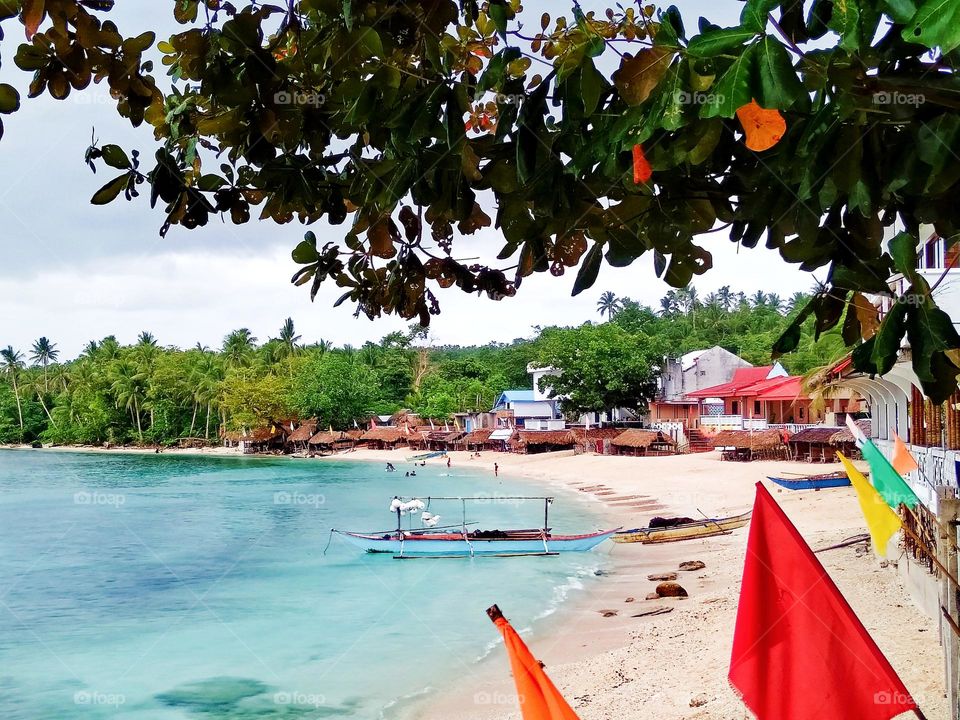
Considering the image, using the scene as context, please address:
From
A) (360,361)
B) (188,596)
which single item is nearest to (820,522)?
(188,596)

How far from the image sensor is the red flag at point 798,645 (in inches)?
130

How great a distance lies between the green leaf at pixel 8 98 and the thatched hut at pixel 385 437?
216ft

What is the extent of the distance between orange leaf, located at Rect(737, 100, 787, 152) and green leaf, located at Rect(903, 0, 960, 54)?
0.37 metres

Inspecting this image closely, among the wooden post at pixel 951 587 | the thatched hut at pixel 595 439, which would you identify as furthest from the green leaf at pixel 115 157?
the thatched hut at pixel 595 439

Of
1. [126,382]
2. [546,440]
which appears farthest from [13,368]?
[546,440]

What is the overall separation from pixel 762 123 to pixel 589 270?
2.54ft

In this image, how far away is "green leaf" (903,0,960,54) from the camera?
1380 mm

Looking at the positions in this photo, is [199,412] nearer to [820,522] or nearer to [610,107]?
[820,522]

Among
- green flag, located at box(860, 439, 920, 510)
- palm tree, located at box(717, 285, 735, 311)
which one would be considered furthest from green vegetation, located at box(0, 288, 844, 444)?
green flag, located at box(860, 439, 920, 510)

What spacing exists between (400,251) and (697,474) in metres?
33.0

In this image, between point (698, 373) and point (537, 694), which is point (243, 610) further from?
point (698, 373)

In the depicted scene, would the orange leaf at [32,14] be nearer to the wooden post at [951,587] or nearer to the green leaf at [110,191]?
the green leaf at [110,191]

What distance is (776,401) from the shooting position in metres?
40.4

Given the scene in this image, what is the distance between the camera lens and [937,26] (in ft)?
4.59
